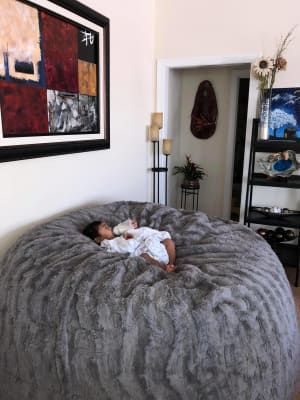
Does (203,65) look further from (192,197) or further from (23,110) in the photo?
(23,110)

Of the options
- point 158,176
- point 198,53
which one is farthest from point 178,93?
point 158,176

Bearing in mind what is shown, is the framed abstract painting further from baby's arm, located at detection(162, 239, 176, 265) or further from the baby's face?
baby's arm, located at detection(162, 239, 176, 265)

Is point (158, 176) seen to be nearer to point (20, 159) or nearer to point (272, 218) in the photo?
point (272, 218)

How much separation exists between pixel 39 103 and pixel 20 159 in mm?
367

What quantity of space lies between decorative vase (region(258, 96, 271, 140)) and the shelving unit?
1.6 inches

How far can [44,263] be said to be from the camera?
4.85 feet

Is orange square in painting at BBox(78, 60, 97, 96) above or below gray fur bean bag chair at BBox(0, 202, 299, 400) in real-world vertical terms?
above

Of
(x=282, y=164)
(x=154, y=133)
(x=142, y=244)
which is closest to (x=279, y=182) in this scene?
(x=282, y=164)

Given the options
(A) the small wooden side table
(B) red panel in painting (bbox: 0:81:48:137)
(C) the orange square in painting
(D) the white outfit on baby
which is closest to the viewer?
(B) red panel in painting (bbox: 0:81:48:137)

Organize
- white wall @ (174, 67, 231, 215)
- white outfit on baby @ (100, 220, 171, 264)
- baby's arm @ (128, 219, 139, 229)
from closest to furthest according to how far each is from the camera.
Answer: white outfit on baby @ (100, 220, 171, 264), baby's arm @ (128, 219, 139, 229), white wall @ (174, 67, 231, 215)

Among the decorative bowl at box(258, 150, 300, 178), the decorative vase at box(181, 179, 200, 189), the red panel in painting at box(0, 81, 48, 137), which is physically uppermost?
the red panel in painting at box(0, 81, 48, 137)

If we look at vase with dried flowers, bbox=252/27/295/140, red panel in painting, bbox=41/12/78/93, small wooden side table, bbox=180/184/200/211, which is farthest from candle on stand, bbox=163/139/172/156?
red panel in painting, bbox=41/12/78/93

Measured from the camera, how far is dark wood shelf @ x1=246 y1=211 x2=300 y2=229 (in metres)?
2.81

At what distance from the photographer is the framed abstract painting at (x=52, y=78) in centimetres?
169
